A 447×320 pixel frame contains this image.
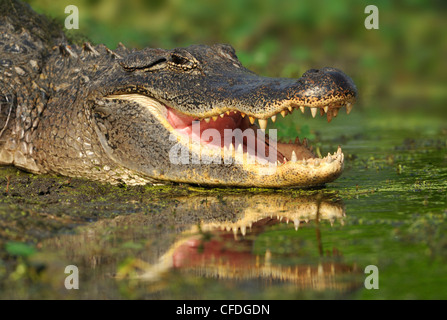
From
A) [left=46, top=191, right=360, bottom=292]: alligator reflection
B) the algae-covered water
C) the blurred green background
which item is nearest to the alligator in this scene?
the algae-covered water

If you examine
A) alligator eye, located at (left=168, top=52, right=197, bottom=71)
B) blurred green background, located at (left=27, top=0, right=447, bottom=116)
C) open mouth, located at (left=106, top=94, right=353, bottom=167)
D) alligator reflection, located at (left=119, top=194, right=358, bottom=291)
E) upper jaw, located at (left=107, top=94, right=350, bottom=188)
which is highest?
blurred green background, located at (left=27, top=0, right=447, bottom=116)

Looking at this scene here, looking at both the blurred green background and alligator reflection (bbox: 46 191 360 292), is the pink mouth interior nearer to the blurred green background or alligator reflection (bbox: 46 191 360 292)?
alligator reflection (bbox: 46 191 360 292)

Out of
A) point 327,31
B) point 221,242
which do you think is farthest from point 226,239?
point 327,31

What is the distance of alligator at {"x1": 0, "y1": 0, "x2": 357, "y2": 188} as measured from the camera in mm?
5047

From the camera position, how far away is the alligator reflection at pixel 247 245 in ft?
10.7

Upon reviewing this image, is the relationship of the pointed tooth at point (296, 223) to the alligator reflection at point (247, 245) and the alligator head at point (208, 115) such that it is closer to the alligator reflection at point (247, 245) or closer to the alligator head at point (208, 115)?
the alligator reflection at point (247, 245)

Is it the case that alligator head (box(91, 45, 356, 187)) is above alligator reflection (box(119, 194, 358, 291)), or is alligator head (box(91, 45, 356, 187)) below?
above

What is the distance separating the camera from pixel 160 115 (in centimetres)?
554

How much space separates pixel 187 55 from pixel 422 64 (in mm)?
10874

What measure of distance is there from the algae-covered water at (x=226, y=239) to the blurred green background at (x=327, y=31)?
8552 millimetres

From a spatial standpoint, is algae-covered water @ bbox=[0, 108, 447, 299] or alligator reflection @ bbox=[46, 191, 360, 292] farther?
alligator reflection @ bbox=[46, 191, 360, 292]

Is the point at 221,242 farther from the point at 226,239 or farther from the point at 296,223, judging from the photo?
the point at 296,223

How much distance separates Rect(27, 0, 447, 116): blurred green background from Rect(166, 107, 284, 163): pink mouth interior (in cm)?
809

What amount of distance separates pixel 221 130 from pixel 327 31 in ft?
33.4
